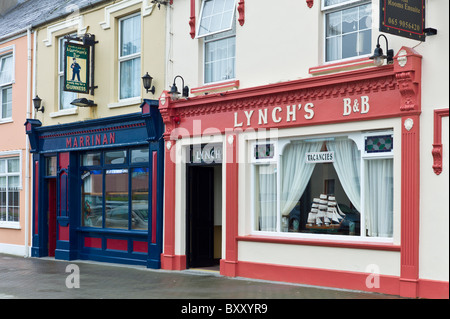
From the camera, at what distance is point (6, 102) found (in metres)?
20.5

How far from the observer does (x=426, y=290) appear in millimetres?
9898

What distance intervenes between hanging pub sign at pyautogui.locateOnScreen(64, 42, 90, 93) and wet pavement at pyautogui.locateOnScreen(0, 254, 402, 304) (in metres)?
4.67

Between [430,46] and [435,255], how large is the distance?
330 centimetres

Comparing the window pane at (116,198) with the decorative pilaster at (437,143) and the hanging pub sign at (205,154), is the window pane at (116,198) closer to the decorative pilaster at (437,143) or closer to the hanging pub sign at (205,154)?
the hanging pub sign at (205,154)

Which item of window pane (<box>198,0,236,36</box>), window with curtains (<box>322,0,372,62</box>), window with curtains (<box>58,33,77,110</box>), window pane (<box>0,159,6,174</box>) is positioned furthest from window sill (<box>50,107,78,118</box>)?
window with curtains (<box>322,0,372,62</box>)

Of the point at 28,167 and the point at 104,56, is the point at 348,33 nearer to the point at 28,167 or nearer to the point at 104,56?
the point at 104,56

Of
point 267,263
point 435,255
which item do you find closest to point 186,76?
point 267,263

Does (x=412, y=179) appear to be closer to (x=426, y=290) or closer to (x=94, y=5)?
(x=426, y=290)

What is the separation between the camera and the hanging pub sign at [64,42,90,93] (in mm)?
16422

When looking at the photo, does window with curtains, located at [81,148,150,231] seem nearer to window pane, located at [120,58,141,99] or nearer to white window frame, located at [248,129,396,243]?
window pane, located at [120,58,141,99]

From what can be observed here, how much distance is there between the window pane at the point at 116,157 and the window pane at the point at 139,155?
13.4 inches

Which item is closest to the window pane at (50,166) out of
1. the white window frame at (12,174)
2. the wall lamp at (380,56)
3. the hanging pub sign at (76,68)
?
the white window frame at (12,174)

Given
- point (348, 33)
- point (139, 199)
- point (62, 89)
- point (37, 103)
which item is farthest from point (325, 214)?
Answer: point (37, 103)

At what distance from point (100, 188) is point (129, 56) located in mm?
3647
